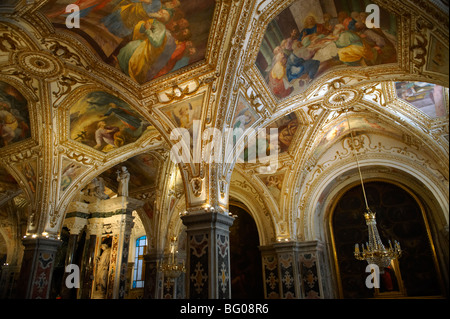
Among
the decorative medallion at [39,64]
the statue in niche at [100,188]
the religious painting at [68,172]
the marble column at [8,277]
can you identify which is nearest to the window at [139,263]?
the statue in niche at [100,188]

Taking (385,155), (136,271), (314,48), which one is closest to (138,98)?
(314,48)

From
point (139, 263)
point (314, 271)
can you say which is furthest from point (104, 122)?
point (139, 263)

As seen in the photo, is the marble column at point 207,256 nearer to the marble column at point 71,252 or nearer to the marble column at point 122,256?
the marble column at point 122,256

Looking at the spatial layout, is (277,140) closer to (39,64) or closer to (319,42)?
(319,42)

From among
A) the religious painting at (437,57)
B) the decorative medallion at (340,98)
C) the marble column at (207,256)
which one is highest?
the decorative medallion at (340,98)

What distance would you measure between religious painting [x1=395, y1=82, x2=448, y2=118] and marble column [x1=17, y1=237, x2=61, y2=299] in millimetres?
12465

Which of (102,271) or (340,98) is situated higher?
(340,98)

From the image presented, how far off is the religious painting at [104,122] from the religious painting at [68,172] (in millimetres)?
1006

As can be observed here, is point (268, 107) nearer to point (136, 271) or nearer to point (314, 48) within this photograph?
point (314, 48)

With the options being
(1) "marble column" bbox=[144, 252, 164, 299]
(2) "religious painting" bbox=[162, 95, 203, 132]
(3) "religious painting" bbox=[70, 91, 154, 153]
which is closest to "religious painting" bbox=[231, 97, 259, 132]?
(2) "religious painting" bbox=[162, 95, 203, 132]

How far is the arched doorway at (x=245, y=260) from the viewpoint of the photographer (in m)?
14.4

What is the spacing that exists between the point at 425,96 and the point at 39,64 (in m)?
10.9

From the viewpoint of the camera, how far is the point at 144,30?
7.05 metres
